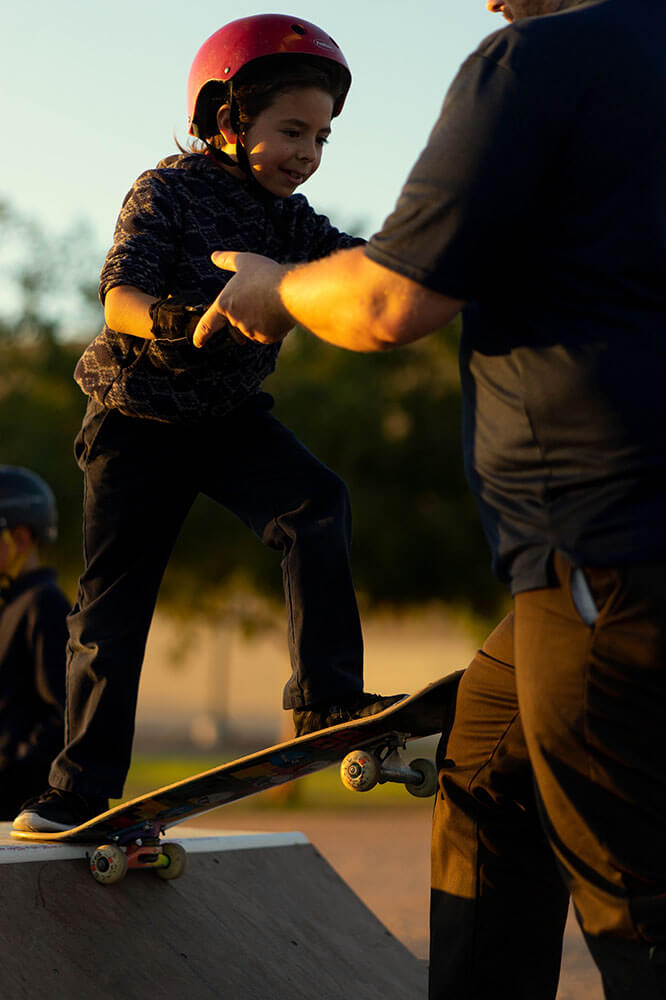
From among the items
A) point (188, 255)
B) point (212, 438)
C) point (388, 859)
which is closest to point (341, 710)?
point (212, 438)

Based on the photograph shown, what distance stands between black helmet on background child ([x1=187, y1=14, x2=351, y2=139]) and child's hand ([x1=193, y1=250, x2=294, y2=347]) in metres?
1.22

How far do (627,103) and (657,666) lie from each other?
43.3 inches

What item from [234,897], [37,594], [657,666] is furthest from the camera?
[37,594]

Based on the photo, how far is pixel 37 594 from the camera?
19.8ft

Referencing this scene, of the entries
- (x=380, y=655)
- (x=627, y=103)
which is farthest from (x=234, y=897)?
(x=380, y=655)

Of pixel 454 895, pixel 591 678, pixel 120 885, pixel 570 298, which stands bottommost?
pixel 120 885

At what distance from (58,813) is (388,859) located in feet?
23.7

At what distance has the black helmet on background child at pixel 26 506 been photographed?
21.6 ft

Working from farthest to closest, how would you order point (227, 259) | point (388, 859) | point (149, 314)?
point (388, 859) < point (149, 314) < point (227, 259)

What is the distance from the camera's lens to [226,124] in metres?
3.93

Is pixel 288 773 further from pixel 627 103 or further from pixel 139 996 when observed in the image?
pixel 627 103

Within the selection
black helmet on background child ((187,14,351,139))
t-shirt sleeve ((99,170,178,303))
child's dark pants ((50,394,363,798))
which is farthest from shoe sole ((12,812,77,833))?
black helmet on background child ((187,14,351,139))

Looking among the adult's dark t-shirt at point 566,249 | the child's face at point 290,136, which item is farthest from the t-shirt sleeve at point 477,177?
the child's face at point 290,136

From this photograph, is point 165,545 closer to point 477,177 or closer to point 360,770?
point 360,770
